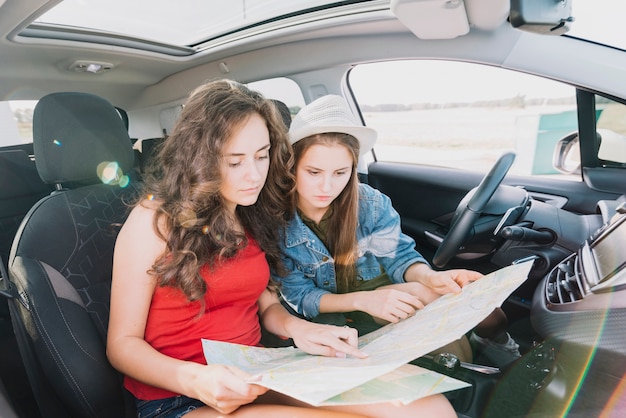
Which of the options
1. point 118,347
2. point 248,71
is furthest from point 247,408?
point 248,71

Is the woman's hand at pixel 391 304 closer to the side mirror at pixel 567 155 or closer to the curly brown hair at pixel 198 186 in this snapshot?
the curly brown hair at pixel 198 186

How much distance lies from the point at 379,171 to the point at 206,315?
186cm

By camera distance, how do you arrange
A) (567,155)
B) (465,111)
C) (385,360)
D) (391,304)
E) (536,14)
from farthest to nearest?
(465,111), (567,155), (391,304), (536,14), (385,360)

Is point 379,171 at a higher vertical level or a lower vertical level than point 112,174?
lower

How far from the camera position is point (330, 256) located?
59.7 inches

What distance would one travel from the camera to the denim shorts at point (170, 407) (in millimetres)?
1081

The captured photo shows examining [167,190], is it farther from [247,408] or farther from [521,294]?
[521,294]

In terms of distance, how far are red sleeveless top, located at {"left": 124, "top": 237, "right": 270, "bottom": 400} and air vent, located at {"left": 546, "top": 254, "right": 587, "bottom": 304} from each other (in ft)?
2.71

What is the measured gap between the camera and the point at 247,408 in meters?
0.97

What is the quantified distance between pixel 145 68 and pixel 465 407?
2738 millimetres

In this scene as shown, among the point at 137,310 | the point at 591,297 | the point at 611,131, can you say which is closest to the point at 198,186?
the point at 137,310

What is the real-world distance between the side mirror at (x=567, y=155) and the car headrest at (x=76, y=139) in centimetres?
188

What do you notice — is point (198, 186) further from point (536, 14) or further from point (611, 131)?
point (611, 131)

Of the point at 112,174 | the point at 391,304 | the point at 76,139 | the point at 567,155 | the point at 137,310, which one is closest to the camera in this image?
the point at 137,310
